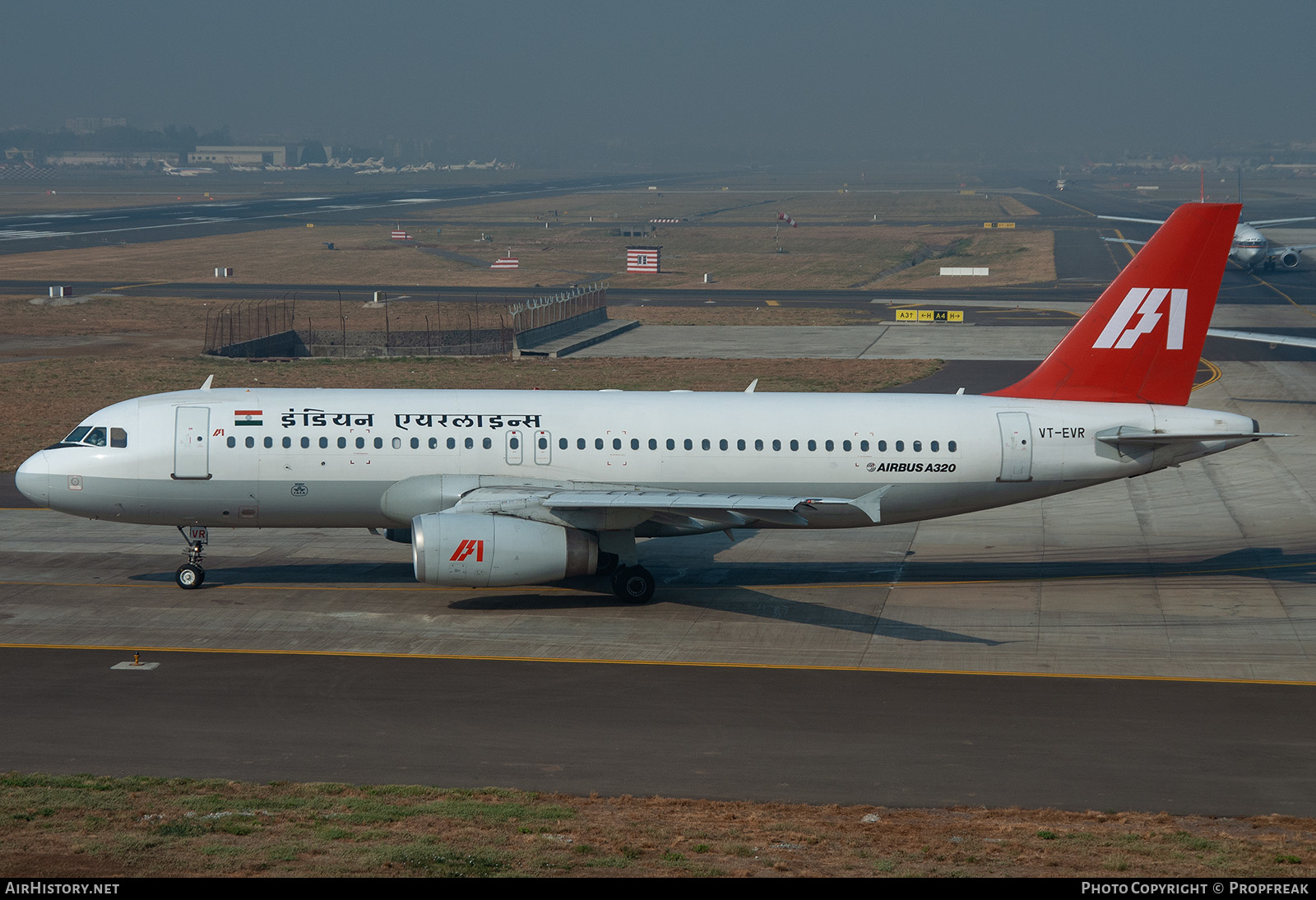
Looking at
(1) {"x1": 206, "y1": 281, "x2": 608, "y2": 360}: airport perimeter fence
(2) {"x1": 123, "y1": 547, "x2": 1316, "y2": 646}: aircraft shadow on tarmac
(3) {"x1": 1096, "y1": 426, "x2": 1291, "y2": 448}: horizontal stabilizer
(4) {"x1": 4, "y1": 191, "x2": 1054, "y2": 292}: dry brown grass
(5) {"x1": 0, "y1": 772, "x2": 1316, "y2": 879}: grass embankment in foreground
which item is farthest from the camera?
(4) {"x1": 4, "y1": 191, "x2": 1054, "y2": 292}: dry brown grass

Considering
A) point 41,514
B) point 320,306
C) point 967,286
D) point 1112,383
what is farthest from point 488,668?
point 967,286

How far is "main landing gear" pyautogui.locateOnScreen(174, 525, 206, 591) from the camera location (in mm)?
31672

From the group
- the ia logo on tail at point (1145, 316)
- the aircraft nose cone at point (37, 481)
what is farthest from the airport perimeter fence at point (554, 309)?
the ia logo on tail at point (1145, 316)

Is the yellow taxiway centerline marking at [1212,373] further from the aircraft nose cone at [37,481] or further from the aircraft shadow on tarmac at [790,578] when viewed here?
the aircraft nose cone at [37,481]

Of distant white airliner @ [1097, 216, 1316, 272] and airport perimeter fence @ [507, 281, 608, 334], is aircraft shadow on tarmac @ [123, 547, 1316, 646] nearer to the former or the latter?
airport perimeter fence @ [507, 281, 608, 334]

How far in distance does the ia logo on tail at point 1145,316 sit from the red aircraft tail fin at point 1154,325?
2 cm

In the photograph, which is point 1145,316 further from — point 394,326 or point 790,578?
point 394,326

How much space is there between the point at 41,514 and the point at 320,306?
6091 centimetres

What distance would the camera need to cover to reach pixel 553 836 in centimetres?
1697

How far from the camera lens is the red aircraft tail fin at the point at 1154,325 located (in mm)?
32344

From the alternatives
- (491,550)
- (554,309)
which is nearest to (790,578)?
(491,550)

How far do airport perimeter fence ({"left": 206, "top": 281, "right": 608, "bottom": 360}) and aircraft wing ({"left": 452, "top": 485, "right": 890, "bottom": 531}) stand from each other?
153ft

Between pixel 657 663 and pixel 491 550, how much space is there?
15.6ft

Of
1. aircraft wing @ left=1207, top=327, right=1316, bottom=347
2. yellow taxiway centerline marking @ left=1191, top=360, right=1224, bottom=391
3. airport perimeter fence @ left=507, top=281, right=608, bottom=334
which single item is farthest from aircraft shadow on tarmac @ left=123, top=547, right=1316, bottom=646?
airport perimeter fence @ left=507, top=281, right=608, bottom=334
